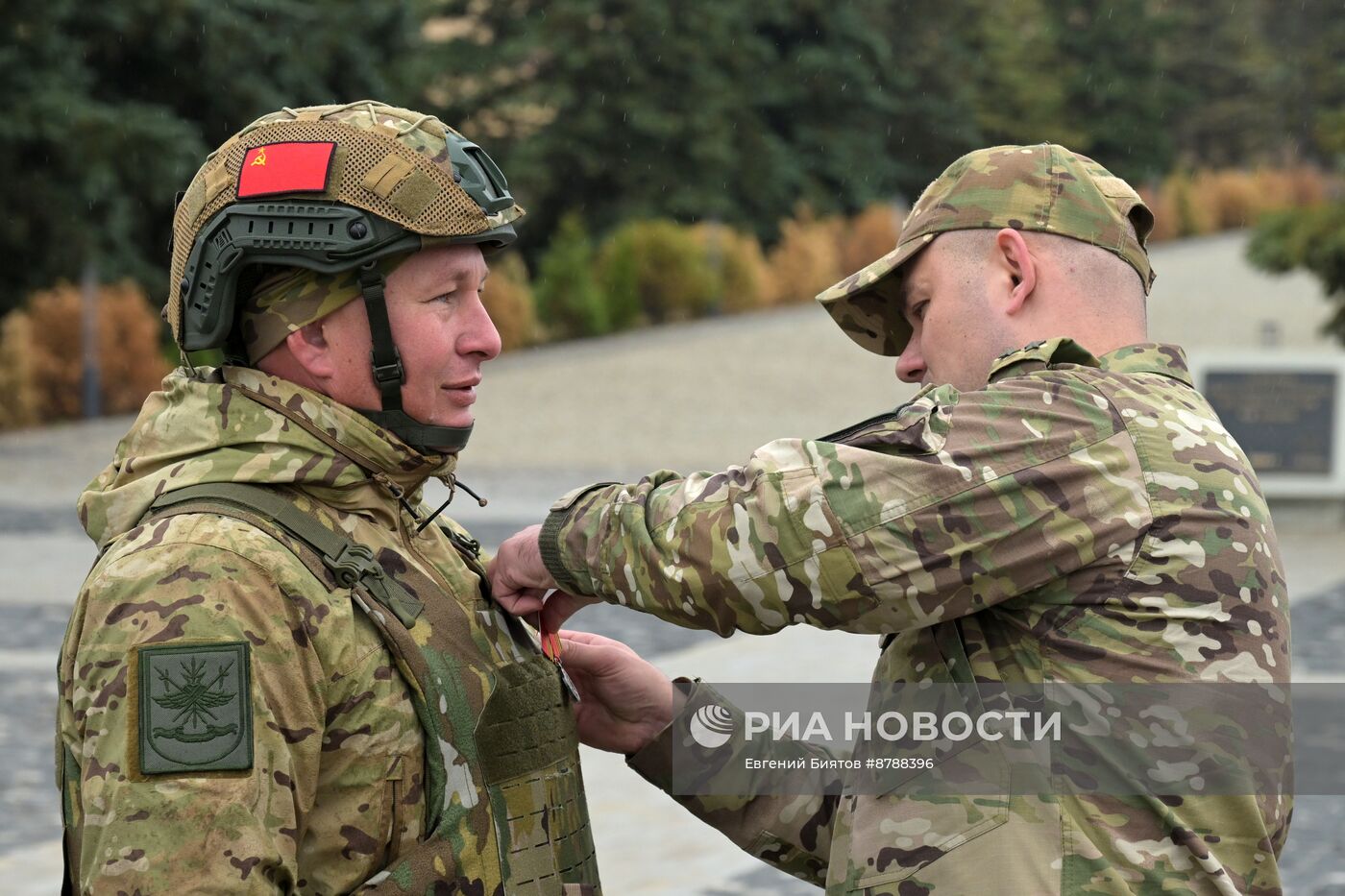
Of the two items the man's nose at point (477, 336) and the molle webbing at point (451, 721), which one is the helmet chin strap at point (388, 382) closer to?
the man's nose at point (477, 336)

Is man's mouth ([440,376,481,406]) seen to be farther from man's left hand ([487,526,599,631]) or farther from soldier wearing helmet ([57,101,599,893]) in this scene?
man's left hand ([487,526,599,631])

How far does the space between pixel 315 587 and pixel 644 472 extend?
577 inches

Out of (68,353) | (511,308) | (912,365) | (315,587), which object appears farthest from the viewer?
(511,308)

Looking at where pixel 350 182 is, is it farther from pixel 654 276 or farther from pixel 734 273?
pixel 734 273

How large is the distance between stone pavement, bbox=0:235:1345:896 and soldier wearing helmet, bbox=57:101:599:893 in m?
3.48

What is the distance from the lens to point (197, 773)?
2.40 m

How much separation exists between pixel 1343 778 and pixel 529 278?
31323 millimetres

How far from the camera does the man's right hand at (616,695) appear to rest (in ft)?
11.0

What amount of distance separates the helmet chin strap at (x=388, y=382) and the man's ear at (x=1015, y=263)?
3.11ft

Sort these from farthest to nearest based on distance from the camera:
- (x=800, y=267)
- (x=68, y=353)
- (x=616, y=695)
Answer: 1. (x=800, y=267)
2. (x=68, y=353)
3. (x=616, y=695)

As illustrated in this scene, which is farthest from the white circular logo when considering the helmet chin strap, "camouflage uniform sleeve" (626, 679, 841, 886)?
the helmet chin strap

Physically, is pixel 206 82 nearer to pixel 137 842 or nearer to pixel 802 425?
pixel 802 425

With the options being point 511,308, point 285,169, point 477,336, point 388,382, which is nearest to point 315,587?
point 388,382

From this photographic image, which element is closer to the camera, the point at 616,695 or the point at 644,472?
the point at 616,695
